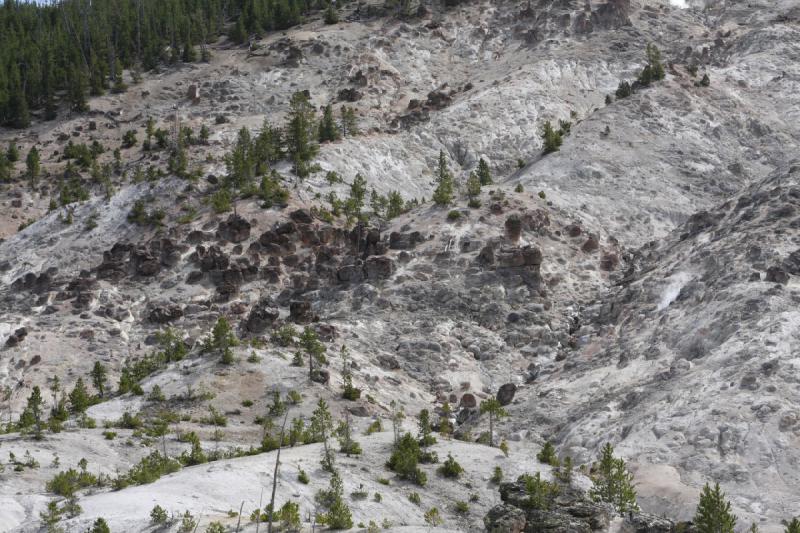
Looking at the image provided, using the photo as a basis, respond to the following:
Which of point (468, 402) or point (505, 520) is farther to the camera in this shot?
point (468, 402)

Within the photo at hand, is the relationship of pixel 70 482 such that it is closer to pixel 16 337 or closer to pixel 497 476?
pixel 497 476

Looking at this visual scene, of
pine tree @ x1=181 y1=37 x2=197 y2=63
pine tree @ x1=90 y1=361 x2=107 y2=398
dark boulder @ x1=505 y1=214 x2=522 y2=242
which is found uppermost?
pine tree @ x1=181 y1=37 x2=197 y2=63

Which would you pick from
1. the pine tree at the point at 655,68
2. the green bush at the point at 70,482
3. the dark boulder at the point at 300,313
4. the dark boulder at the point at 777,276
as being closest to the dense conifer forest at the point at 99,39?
the pine tree at the point at 655,68

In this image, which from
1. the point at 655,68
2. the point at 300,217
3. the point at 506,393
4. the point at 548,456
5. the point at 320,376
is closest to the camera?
the point at 548,456

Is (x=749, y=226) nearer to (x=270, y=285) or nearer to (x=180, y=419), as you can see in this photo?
(x=270, y=285)

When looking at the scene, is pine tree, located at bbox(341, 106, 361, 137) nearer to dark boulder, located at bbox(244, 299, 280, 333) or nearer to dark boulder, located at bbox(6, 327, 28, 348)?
dark boulder, located at bbox(244, 299, 280, 333)

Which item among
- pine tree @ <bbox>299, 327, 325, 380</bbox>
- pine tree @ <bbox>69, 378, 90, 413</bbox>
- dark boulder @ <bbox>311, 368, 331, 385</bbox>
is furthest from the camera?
pine tree @ <bbox>299, 327, 325, 380</bbox>

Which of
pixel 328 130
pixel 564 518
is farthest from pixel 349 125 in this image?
pixel 564 518

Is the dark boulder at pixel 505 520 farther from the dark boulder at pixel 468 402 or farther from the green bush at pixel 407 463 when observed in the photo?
the dark boulder at pixel 468 402

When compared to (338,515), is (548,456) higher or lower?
lower

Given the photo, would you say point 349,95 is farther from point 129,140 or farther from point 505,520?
point 505,520

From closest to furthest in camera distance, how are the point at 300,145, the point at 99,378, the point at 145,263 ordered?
1. the point at 99,378
2. the point at 145,263
3. the point at 300,145

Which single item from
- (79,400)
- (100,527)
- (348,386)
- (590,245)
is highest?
(100,527)

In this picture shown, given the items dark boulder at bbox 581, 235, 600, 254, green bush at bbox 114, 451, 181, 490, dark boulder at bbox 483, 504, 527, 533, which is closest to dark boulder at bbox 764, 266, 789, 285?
dark boulder at bbox 581, 235, 600, 254
